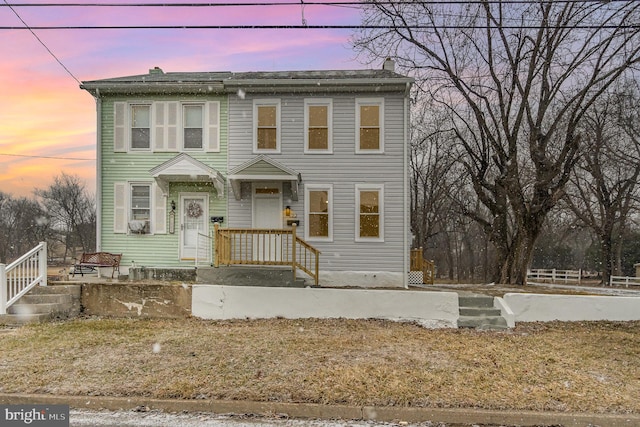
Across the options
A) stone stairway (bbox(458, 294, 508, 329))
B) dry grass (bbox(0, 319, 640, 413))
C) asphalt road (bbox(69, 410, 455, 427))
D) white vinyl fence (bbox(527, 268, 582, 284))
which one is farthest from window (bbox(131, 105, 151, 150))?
white vinyl fence (bbox(527, 268, 582, 284))

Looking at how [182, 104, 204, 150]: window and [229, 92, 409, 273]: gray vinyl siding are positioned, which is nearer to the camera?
[229, 92, 409, 273]: gray vinyl siding

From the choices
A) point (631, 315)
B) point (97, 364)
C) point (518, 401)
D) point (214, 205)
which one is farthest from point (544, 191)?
point (97, 364)

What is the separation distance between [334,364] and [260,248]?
608cm

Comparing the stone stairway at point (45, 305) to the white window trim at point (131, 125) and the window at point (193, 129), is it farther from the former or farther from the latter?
the window at point (193, 129)

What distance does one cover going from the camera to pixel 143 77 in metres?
13.5

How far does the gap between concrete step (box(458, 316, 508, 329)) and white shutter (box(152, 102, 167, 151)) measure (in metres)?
9.56

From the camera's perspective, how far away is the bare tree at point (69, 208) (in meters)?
41.3

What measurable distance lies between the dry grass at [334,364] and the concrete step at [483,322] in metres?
0.41

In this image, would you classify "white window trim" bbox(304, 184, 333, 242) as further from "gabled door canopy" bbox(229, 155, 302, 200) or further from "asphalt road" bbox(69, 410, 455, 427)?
"asphalt road" bbox(69, 410, 455, 427)

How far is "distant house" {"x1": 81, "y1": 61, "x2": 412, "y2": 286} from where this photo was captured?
12508 mm

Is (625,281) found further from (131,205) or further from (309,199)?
(131,205)

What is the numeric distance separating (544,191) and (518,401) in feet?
44.3

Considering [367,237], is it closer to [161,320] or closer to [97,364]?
[161,320]

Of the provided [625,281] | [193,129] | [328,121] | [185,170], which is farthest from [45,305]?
[625,281]
